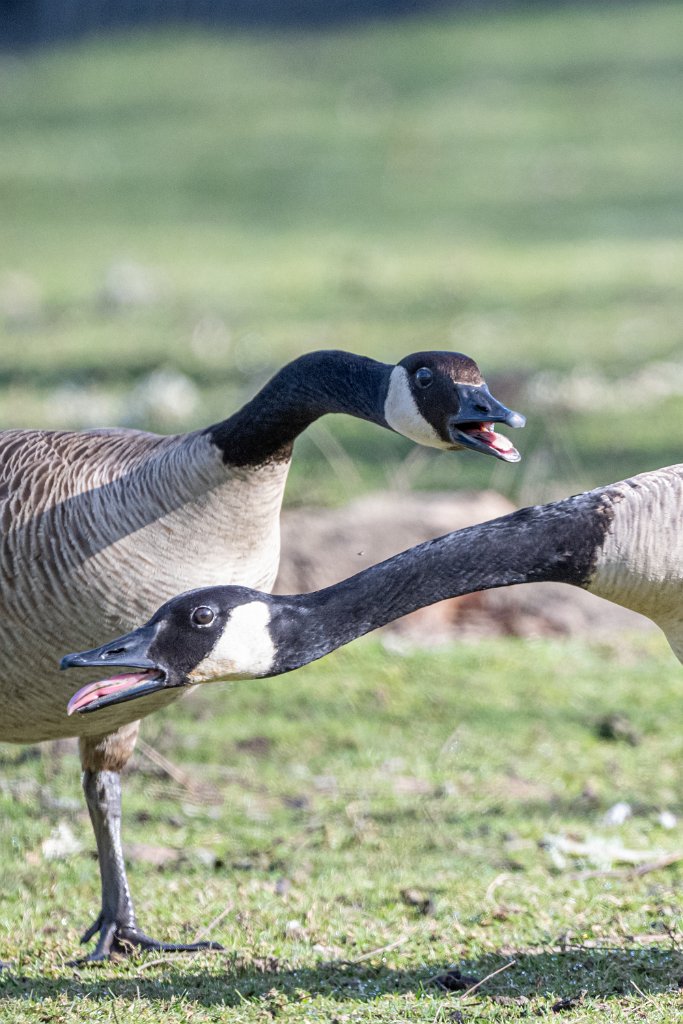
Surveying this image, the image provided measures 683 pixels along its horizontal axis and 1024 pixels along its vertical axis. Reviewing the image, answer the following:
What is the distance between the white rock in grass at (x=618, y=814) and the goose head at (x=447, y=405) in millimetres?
1981

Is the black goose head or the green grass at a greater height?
the black goose head

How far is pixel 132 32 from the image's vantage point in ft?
87.5

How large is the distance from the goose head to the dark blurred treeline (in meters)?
24.0

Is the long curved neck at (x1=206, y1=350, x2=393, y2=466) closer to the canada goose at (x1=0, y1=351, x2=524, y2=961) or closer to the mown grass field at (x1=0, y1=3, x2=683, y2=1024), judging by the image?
the canada goose at (x1=0, y1=351, x2=524, y2=961)

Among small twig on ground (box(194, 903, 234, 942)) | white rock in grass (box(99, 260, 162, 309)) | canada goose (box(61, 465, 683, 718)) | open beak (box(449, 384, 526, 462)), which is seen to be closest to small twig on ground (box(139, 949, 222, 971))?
small twig on ground (box(194, 903, 234, 942))

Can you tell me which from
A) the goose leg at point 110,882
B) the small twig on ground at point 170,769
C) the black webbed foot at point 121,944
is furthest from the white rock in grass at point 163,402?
the black webbed foot at point 121,944

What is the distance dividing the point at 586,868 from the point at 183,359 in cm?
752

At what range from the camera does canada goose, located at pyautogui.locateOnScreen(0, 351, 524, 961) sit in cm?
409

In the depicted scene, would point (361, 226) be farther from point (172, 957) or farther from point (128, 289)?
point (172, 957)

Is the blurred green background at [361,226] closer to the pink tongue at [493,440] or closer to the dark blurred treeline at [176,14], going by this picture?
the dark blurred treeline at [176,14]

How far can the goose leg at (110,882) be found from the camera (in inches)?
168

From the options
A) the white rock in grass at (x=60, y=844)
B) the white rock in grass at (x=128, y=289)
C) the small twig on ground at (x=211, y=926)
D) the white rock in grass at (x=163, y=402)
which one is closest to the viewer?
the small twig on ground at (x=211, y=926)

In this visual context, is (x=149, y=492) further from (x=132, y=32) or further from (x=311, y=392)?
(x=132, y=32)

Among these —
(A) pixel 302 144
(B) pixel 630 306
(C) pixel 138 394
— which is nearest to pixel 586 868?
(C) pixel 138 394
